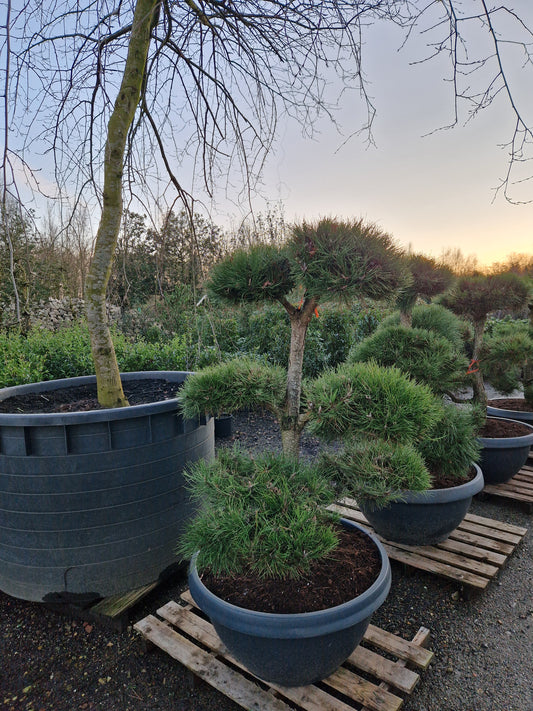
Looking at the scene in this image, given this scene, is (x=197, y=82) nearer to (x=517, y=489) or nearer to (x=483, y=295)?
(x=483, y=295)

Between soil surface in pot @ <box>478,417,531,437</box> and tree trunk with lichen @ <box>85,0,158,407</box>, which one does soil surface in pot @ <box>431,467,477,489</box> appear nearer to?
soil surface in pot @ <box>478,417,531,437</box>

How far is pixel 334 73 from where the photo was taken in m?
1.74

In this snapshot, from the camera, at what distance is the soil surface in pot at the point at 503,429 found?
2868mm

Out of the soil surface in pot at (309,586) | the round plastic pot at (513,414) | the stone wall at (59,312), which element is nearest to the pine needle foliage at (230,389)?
the soil surface in pot at (309,586)

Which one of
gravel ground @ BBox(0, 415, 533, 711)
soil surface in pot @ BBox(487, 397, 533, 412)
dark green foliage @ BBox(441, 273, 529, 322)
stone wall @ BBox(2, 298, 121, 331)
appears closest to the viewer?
gravel ground @ BBox(0, 415, 533, 711)

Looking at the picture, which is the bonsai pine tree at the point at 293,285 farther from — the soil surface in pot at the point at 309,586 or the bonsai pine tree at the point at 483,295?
the bonsai pine tree at the point at 483,295

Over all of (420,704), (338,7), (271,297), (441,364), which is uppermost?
(338,7)

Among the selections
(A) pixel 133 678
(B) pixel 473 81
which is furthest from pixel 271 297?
(A) pixel 133 678

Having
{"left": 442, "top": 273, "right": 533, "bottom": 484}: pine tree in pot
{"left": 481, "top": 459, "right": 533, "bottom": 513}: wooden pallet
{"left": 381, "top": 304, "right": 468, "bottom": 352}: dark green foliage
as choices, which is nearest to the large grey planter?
{"left": 381, "top": 304, "right": 468, "bottom": 352}: dark green foliage

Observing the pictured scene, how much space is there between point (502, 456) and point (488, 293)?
110 cm

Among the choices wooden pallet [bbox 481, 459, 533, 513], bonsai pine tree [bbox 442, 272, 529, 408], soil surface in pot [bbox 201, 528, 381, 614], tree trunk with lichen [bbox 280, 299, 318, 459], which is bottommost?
wooden pallet [bbox 481, 459, 533, 513]

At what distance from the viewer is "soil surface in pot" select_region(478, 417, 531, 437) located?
9.41 ft

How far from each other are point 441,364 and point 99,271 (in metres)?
1.78

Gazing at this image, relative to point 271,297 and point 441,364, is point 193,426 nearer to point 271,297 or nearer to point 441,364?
point 271,297
